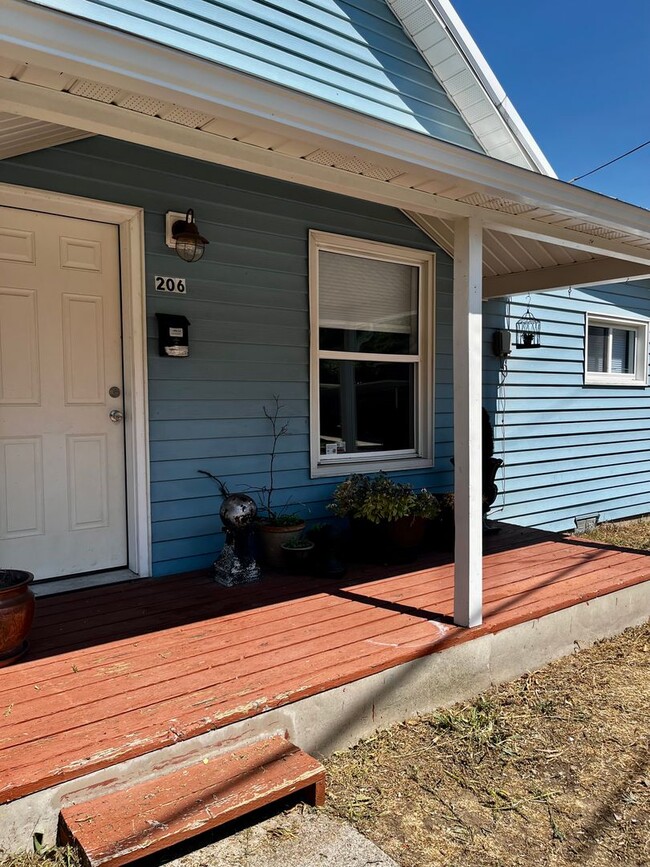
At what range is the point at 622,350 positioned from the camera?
6.86m

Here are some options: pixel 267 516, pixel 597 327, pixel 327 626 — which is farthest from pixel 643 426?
pixel 327 626

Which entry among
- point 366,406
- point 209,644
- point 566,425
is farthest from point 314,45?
point 566,425

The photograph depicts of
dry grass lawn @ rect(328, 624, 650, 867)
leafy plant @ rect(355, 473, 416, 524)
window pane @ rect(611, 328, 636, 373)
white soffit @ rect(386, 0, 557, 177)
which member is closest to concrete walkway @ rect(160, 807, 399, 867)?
dry grass lawn @ rect(328, 624, 650, 867)

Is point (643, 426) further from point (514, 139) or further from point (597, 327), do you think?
point (514, 139)

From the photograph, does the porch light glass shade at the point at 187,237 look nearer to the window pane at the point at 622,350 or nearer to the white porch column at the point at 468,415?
the white porch column at the point at 468,415

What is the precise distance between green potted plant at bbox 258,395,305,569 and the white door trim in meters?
0.68

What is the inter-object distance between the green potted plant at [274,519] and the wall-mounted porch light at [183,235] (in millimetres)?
1002

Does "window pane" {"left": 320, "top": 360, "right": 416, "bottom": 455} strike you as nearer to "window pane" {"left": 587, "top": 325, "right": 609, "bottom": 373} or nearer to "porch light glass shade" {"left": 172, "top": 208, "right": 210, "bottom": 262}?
"porch light glass shade" {"left": 172, "top": 208, "right": 210, "bottom": 262}

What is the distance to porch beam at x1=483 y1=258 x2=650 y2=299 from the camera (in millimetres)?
4156

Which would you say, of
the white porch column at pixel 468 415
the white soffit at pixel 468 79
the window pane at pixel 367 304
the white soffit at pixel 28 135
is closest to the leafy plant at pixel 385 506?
the white porch column at pixel 468 415

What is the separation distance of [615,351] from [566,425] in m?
1.39

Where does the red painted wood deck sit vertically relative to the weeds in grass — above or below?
above

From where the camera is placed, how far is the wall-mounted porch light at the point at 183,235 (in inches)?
129

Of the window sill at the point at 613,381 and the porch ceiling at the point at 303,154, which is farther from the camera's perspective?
the window sill at the point at 613,381
